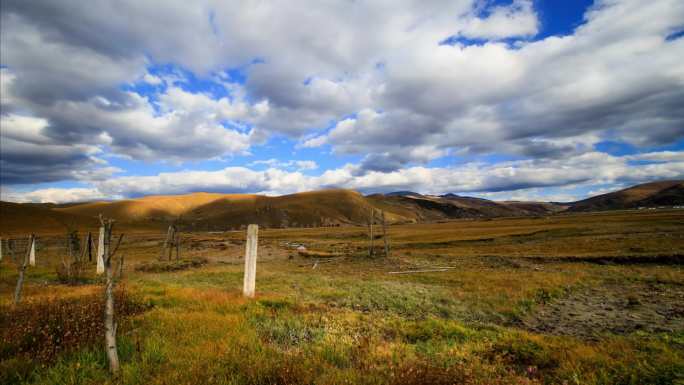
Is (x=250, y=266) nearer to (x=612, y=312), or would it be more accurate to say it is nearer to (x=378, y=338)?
(x=378, y=338)

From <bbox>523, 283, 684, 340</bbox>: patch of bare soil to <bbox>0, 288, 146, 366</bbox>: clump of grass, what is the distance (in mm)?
11422

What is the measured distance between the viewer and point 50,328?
597 centimetres

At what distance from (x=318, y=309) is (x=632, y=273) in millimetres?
19205

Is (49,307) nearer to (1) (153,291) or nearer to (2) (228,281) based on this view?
(1) (153,291)

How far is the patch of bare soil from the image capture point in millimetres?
9219

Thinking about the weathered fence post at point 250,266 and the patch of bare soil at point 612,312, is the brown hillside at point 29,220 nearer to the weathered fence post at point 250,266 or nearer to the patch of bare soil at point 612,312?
the weathered fence post at point 250,266

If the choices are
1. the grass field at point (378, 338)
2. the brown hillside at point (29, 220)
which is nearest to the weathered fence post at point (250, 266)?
the grass field at point (378, 338)

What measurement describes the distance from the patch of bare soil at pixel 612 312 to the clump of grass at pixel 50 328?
1142 cm

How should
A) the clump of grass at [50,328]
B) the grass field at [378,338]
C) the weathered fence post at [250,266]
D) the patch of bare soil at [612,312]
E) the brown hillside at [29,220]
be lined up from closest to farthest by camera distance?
the grass field at [378,338] < the clump of grass at [50,328] < the patch of bare soil at [612,312] < the weathered fence post at [250,266] < the brown hillside at [29,220]

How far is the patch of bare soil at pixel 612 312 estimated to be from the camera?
9219 mm

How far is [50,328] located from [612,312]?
16.2m

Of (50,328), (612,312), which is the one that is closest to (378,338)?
(50,328)

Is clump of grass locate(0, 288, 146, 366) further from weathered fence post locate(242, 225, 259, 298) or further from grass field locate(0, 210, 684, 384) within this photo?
weathered fence post locate(242, 225, 259, 298)

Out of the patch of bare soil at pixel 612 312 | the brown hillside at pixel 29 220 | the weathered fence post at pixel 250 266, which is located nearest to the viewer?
the patch of bare soil at pixel 612 312
